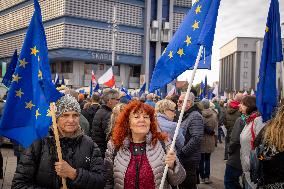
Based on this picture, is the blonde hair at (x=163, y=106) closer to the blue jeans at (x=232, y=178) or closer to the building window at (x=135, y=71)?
the blue jeans at (x=232, y=178)

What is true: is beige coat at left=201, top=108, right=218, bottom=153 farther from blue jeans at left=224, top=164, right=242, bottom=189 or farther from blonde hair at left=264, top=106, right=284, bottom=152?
blonde hair at left=264, top=106, right=284, bottom=152

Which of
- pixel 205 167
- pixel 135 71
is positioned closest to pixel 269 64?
pixel 205 167

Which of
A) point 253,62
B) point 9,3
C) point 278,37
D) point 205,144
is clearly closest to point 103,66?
point 9,3

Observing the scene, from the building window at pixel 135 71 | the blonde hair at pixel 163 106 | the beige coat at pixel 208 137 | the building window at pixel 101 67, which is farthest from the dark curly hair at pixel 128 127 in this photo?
the building window at pixel 135 71

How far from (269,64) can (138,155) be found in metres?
2.14

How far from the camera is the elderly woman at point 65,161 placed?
3443 mm

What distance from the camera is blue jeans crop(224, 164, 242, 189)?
6.38m

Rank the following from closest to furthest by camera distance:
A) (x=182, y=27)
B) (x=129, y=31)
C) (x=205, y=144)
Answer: (x=182, y=27) → (x=205, y=144) → (x=129, y=31)

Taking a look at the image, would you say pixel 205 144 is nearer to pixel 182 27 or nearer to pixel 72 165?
pixel 182 27

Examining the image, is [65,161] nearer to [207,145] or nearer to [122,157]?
[122,157]

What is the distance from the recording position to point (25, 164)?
3.46 m

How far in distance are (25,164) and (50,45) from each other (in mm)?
46013

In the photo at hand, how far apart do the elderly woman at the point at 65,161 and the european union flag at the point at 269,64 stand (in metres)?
2.27

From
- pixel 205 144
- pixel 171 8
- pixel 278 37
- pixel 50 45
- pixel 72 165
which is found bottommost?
pixel 205 144
